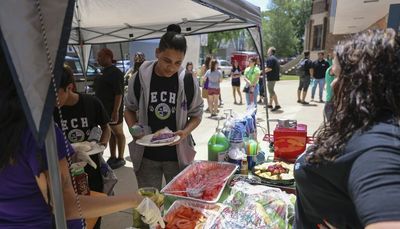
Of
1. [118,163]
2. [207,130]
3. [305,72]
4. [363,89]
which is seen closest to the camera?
[363,89]

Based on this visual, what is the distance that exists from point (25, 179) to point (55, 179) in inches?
4.6

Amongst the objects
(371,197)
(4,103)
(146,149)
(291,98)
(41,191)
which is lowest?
(291,98)

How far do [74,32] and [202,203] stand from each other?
4870mm

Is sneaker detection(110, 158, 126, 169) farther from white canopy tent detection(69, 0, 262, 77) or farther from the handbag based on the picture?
the handbag

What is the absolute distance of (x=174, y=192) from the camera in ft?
6.01

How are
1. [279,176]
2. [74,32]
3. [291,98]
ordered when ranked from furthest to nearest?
[291,98], [74,32], [279,176]

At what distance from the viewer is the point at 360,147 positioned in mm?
788

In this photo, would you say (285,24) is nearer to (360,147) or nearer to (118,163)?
(118,163)

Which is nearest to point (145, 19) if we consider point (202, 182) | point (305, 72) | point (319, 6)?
point (202, 182)

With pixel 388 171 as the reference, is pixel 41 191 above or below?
below

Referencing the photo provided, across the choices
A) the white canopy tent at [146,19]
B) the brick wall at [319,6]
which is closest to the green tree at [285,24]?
the brick wall at [319,6]

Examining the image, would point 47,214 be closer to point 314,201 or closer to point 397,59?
point 314,201

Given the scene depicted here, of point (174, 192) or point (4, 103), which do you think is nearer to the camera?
point (4, 103)

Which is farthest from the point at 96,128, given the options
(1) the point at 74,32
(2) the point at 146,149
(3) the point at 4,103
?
(1) the point at 74,32
